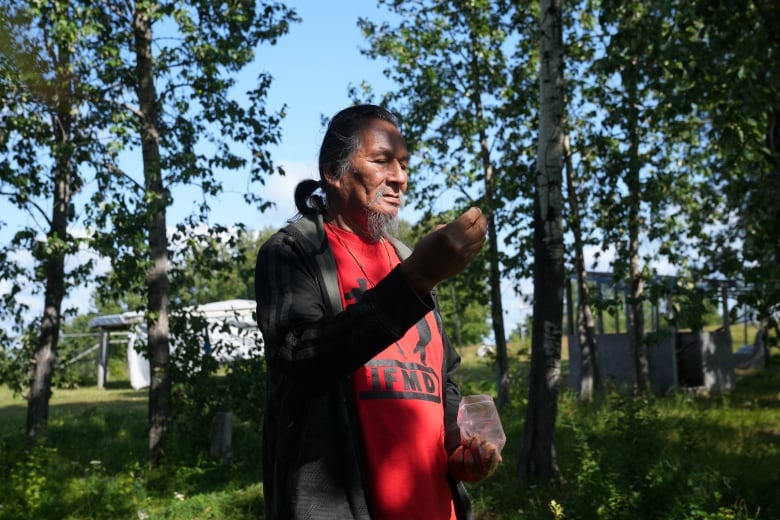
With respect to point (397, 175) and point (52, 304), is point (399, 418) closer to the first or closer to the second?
point (397, 175)

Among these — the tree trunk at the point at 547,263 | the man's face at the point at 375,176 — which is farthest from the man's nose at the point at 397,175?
the tree trunk at the point at 547,263

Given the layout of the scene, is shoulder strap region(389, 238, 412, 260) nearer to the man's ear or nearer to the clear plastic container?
the man's ear

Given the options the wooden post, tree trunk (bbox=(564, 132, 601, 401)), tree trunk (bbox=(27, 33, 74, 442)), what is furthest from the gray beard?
the wooden post

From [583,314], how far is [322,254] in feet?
47.0

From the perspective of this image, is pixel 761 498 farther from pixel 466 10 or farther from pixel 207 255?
pixel 466 10

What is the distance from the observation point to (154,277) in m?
11.4

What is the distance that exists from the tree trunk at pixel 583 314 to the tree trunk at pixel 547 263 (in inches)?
265

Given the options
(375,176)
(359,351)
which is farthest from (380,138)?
(359,351)

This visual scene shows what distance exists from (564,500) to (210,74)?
6933 mm

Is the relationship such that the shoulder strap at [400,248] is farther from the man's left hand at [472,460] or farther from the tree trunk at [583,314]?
the tree trunk at [583,314]

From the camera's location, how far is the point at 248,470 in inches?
434

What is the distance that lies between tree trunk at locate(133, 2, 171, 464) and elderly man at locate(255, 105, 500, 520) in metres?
9.50

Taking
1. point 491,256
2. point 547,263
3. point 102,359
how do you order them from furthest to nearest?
point 102,359 → point 491,256 → point 547,263

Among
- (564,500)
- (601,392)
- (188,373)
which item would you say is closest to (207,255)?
(188,373)
